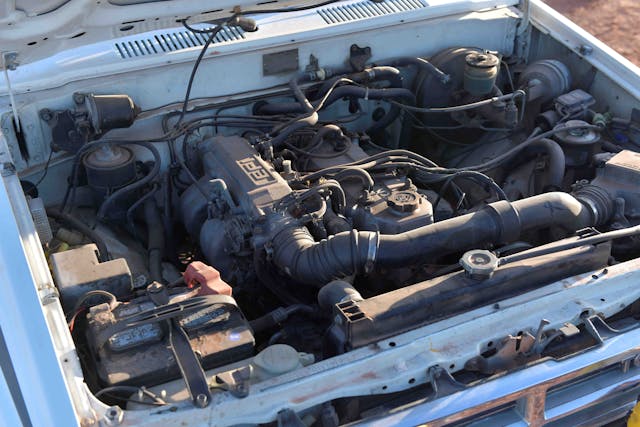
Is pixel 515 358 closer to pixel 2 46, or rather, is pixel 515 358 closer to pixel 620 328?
pixel 620 328

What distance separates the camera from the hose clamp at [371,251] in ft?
7.82

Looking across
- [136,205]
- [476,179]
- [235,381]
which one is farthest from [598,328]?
[136,205]

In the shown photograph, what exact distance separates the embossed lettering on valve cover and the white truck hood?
74 centimetres

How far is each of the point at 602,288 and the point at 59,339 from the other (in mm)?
1463

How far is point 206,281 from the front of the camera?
7.64 ft

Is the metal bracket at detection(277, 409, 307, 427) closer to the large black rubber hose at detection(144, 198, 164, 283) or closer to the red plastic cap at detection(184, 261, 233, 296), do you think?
the red plastic cap at detection(184, 261, 233, 296)

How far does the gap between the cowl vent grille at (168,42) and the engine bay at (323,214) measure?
234mm

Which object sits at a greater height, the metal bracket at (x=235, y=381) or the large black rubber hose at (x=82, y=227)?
the metal bracket at (x=235, y=381)

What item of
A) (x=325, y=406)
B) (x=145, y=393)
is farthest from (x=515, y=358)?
(x=145, y=393)

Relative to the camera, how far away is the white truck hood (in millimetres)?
3043

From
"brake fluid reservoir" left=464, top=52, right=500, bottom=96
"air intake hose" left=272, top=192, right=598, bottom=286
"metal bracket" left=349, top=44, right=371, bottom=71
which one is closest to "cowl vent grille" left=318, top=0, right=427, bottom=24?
"metal bracket" left=349, top=44, right=371, bottom=71

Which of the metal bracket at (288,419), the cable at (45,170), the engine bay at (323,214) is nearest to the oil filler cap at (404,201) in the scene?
the engine bay at (323,214)

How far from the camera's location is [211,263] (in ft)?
8.96

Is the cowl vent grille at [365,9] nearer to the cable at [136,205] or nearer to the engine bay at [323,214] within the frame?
the engine bay at [323,214]
